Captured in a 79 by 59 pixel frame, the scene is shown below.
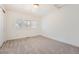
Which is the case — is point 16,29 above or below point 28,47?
above

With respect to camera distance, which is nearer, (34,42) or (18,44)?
(18,44)

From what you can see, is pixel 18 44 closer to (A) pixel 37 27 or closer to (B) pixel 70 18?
(A) pixel 37 27

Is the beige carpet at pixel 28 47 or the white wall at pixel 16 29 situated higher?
the white wall at pixel 16 29

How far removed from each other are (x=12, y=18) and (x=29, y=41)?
465 millimetres

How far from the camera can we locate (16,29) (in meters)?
1.46

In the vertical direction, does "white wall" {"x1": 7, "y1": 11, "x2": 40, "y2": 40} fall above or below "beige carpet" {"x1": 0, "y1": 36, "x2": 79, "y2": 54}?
above

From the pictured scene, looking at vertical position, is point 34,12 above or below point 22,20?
above

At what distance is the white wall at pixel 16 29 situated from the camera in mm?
1361

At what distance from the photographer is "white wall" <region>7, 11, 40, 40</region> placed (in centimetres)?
136

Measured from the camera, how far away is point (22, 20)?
1433 mm
